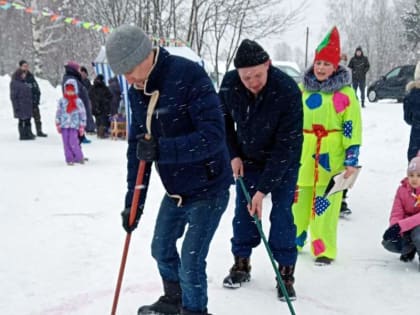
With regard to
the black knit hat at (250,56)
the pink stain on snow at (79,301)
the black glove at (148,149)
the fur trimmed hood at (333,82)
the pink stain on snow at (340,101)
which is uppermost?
the black knit hat at (250,56)

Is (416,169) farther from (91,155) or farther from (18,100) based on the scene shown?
(18,100)

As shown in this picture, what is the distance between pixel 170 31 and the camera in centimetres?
1875

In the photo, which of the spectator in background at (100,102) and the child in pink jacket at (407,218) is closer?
the child in pink jacket at (407,218)

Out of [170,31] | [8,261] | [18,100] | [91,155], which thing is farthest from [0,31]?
[8,261]

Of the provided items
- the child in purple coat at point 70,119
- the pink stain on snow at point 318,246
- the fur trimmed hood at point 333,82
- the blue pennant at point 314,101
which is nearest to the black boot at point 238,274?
the pink stain on snow at point 318,246

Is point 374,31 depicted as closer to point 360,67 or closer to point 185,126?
point 360,67

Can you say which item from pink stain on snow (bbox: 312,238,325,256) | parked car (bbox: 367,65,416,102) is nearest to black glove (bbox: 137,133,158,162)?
pink stain on snow (bbox: 312,238,325,256)

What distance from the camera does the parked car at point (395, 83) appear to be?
20.0m

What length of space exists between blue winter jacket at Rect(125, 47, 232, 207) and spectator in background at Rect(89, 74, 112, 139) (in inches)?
432

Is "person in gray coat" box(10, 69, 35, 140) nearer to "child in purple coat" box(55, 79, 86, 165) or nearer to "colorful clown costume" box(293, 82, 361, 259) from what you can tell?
"child in purple coat" box(55, 79, 86, 165)

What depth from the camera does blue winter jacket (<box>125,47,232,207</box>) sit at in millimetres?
2623

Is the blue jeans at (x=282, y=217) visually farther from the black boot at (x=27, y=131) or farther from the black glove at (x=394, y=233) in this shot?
the black boot at (x=27, y=131)

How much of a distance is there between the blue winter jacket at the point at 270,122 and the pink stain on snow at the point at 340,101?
0.80 metres

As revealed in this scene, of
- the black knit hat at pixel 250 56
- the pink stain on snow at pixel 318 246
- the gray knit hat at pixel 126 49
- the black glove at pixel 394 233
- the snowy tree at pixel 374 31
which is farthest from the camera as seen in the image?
the snowy tree at pixel 374 31
